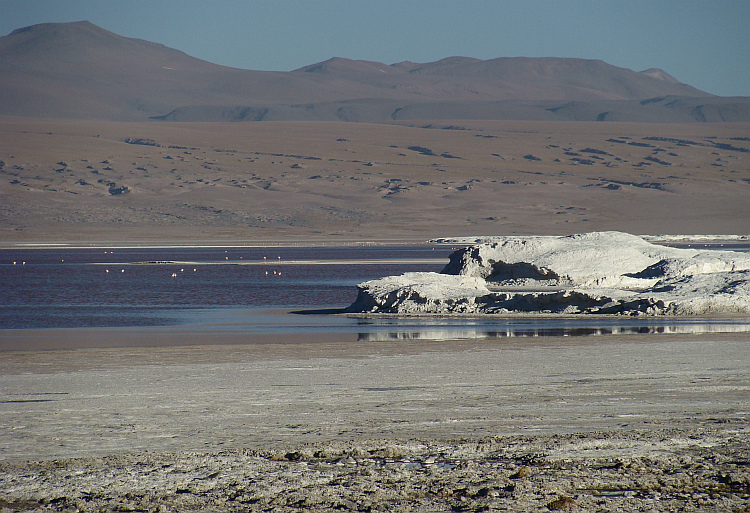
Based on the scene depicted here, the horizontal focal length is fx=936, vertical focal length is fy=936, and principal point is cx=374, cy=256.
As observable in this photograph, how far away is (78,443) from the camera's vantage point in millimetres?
7902

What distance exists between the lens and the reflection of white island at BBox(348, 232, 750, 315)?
21.9m

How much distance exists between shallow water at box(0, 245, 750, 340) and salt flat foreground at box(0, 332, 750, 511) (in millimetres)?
5868

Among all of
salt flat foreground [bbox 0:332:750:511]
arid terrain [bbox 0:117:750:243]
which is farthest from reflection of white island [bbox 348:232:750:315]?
arid terrain [bbox 0:117:750:243]

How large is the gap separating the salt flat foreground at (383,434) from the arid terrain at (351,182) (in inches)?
2854

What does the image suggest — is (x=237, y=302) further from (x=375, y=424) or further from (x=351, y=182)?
(x=351, y=182)

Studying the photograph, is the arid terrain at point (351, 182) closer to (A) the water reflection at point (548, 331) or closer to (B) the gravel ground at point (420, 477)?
(A) the water reflection at point (548, 331)

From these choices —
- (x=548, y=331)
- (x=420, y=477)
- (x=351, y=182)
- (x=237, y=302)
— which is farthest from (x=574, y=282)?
(x=351, y=182)

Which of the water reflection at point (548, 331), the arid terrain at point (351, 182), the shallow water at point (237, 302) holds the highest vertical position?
the arid terrain at point (351, 182)

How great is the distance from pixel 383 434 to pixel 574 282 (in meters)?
22.6

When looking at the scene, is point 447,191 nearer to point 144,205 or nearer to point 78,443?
point 144,205

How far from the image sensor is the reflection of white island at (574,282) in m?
21.9

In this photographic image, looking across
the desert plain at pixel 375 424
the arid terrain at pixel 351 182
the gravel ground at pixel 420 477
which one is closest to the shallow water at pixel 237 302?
the desert plain at pixel 375 424

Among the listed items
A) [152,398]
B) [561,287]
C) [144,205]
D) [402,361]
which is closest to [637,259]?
[561,287]

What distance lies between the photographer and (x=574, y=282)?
98.0 feet
